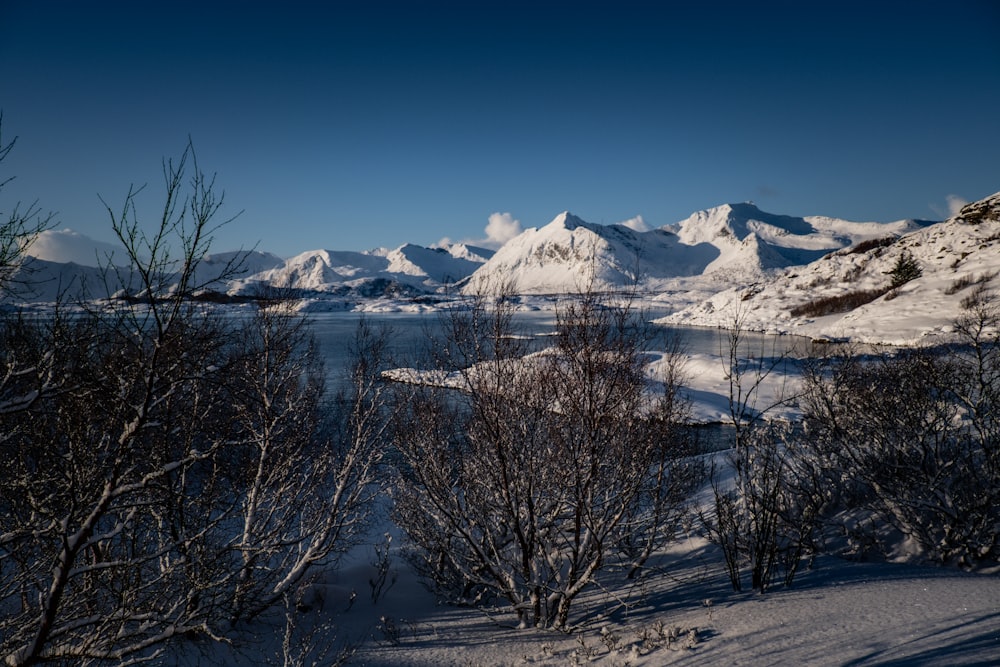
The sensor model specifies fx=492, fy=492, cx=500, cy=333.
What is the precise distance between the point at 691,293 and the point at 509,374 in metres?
182

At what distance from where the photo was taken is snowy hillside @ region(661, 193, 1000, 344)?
4616 cm

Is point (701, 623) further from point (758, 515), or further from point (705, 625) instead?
point (758, 515)

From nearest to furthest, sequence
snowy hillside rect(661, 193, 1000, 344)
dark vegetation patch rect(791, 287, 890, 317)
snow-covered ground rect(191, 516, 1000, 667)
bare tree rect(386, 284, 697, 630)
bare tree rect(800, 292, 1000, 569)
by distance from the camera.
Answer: snow-covered ground rect(191, 516, 1000, 667), bare tree rect(386, 284, 697, 630), bare tree rect(800, 292, 1000, 569), snowy hillside rect(661, 193, 1000, 344), dark vegetation patch rect(791, 287, 890, 317)

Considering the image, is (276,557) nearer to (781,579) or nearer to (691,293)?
(781,579)

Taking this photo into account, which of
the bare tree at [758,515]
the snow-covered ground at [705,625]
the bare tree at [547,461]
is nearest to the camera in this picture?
the snow-covered ground at [705,625]

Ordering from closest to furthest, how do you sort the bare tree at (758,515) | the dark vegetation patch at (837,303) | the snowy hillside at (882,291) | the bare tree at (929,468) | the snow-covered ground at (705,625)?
the snow-covered ground at (705,625), the bare tree at (758,515), the bare tree at (929,468), the snowy hillside at (882,291), the dark vegetation patch at (837,303)

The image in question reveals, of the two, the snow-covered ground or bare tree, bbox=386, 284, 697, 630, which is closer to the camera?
the snow-covered ground

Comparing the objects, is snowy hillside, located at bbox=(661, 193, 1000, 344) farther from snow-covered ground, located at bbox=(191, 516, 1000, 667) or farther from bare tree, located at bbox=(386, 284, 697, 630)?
bare tree, located at bbox=(386, 284, 697, 630)

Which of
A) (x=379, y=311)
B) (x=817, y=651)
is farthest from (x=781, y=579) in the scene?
(x=379, y=311)

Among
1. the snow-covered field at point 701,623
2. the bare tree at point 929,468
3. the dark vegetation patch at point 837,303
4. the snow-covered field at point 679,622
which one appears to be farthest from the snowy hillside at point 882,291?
the snow-covered field at point 701,623

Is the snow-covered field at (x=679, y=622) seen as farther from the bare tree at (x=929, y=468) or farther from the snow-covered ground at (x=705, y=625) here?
the bare tree at (x=929, y=468)

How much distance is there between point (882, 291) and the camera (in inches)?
2537

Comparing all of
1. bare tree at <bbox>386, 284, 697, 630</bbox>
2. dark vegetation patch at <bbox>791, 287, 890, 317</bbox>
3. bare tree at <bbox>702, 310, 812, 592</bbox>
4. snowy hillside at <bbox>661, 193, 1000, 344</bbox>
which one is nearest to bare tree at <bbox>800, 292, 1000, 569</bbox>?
bare tree at <bbox>702, 310, 812, 592</bbox>

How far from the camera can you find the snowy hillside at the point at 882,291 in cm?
4616
